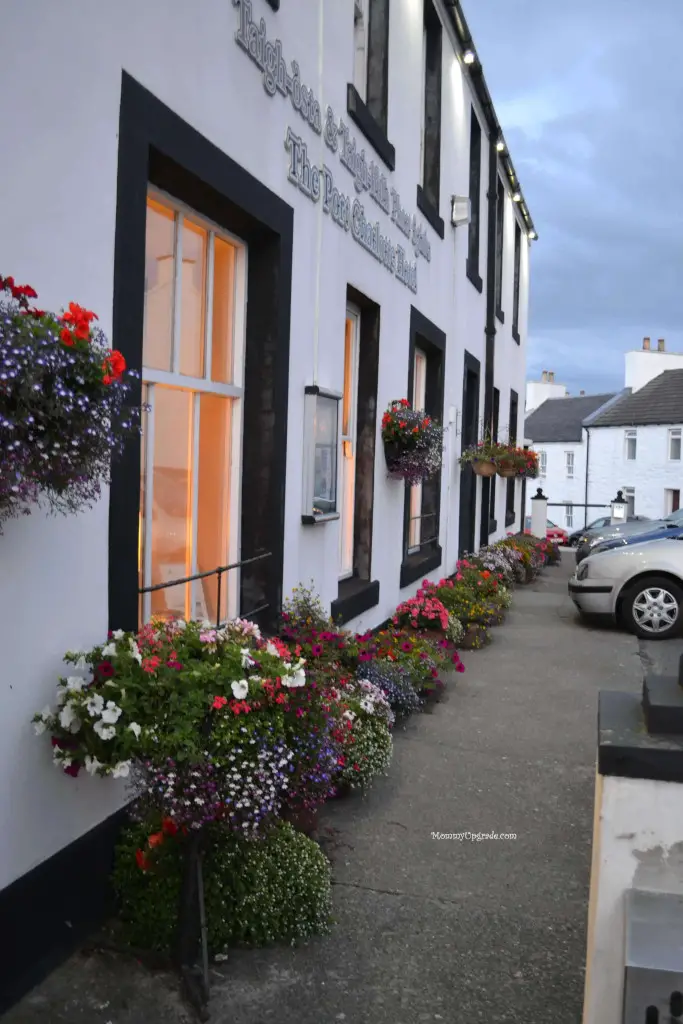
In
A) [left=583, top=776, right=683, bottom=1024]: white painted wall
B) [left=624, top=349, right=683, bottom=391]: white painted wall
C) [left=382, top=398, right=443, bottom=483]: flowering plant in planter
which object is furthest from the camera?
[left=624, top=349, right=683, bottom=391]: white painted wall

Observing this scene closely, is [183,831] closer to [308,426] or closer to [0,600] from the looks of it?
[0,600]

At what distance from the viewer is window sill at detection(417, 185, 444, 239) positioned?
953cm

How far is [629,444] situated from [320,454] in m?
39.0

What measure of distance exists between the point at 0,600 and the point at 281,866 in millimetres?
1593

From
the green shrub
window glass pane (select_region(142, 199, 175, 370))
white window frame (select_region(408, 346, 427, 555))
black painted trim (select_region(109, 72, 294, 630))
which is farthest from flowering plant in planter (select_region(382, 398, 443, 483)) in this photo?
the green shrub

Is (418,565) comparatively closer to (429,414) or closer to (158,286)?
(429,414)

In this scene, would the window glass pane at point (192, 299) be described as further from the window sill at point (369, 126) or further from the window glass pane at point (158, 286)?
the window sill at point (369, 126)

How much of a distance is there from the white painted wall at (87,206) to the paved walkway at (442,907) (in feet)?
2.88

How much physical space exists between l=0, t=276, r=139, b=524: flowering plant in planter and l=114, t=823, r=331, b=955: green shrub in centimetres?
147

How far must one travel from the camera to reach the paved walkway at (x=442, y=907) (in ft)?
11.0

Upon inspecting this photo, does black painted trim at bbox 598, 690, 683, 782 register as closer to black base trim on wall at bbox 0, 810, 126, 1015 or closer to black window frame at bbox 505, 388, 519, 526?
black base trim on wall at bbox 0, 810, 126, 1015

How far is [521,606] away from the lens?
43.7ft

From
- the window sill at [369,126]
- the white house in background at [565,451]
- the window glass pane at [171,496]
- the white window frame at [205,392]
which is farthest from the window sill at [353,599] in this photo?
the white house in background at [565,451]

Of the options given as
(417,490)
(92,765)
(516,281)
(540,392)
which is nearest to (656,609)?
(417,490)
